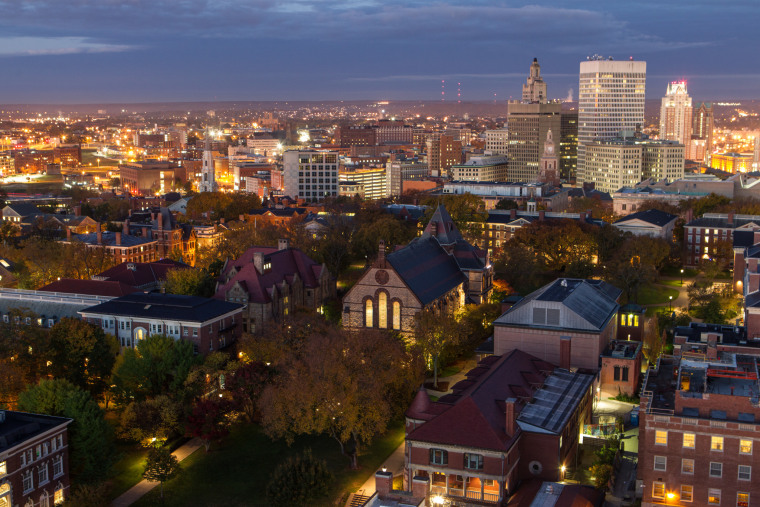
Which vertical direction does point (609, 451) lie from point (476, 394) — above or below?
below

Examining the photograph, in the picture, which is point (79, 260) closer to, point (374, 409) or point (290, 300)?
point (290, 300)

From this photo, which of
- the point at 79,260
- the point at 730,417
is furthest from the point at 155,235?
the point at 730,417

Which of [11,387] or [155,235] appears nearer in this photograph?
[11,387]

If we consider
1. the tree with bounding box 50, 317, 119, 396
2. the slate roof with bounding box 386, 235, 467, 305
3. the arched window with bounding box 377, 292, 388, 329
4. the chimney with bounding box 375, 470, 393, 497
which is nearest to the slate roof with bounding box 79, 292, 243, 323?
the tree with bounding box 50, 317, 119, 396

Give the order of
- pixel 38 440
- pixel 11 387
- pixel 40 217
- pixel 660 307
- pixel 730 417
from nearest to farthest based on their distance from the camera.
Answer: pixel 730 417
pixel 38 440
pixel 11 387
pixel 660 307
pixel 40 217

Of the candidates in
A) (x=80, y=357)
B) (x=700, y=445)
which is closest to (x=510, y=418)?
(x=700, y=445)

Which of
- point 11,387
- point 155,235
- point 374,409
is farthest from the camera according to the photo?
point 155,235
